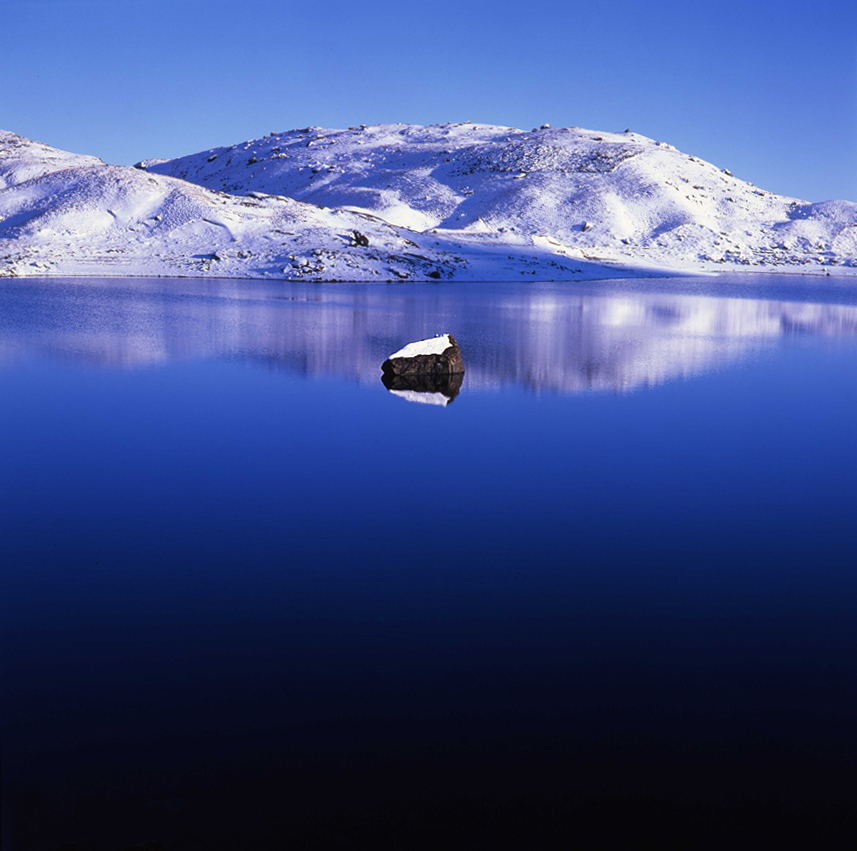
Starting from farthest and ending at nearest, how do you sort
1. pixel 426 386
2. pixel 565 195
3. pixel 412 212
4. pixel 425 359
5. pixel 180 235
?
pixel 565 195 < pixel 412 212 < pixel 180 235 < pixel 425 359 < pixel 426 386

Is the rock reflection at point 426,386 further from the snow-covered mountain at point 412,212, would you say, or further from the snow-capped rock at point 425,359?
the snow-covered mountain at point 412,212

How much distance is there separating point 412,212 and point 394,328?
88.5 meters

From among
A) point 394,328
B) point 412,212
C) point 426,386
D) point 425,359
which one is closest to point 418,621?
point 426,386

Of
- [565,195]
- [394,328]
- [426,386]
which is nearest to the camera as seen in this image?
[426,386]

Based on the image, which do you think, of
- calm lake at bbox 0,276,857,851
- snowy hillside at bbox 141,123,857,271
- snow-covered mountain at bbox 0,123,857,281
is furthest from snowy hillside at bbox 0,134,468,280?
calm lake at bbox 0,276,857,851

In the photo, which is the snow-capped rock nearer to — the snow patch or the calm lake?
the snow patch

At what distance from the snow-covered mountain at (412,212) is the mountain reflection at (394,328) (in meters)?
15.1

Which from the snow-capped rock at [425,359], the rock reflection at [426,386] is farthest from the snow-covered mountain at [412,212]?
the rock reflection at [426,386]

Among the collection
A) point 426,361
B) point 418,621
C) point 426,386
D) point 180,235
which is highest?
point 180,235

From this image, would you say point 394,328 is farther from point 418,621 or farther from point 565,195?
point 565,195

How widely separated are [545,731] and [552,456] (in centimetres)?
707

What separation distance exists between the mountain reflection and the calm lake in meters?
4.79

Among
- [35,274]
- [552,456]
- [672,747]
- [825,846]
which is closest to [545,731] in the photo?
[672,747]

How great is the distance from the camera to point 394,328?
2809 centimetres
